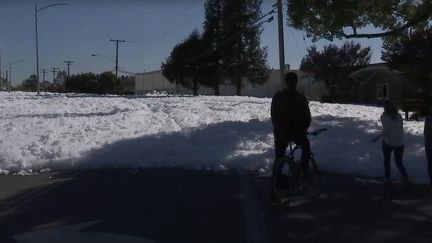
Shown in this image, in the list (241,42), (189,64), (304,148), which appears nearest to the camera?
(304,148)

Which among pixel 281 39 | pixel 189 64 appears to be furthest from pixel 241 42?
pixel 281 39

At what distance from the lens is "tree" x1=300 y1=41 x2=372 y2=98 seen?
6225 cm

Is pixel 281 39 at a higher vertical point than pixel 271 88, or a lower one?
higher

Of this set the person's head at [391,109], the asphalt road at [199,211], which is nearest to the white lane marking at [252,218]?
the asphalt road at [199,211]

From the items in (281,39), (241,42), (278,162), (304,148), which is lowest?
(278,162)

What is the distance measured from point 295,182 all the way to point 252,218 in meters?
0.93

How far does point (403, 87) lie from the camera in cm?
4372

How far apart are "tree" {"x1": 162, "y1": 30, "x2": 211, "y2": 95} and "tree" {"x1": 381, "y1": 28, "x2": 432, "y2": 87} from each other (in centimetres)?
2181

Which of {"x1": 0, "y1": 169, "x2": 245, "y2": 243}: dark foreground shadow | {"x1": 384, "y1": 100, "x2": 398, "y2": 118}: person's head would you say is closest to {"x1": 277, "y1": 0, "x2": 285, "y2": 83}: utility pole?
{"x1": 0, "y1": 169, "x2": 245, "y2": 243}: dark foreground shadow

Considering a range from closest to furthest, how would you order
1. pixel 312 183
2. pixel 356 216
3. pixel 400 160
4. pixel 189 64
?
pixel 356 216 → pixel 312 183 → pixel 400 160 → pixel 189 64

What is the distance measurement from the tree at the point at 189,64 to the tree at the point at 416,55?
2181 centimetres

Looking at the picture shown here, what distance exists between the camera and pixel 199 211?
8.35 meters

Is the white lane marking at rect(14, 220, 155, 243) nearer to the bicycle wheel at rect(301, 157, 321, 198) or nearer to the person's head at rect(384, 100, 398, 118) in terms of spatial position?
the bicycle wheel at rect(301, 157, 321, 198)

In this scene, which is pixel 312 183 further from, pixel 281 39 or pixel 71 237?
pixel 281 39
